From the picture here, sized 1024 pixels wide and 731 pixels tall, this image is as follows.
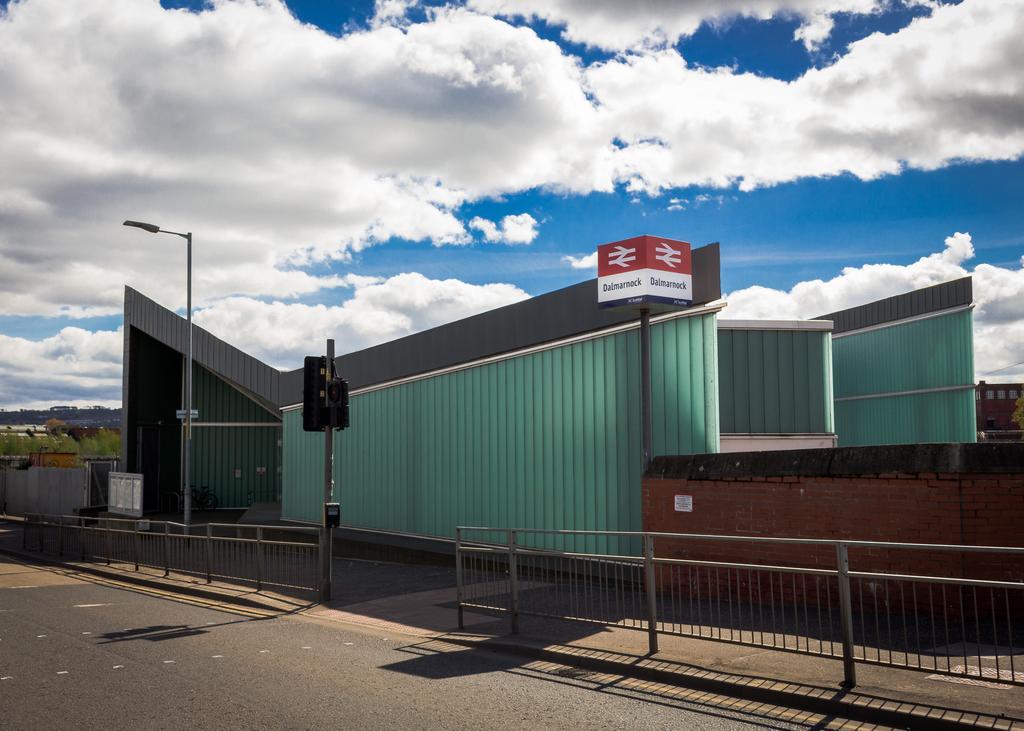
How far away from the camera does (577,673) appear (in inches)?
363

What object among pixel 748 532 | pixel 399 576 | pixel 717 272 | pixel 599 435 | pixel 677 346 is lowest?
pixel 399 576

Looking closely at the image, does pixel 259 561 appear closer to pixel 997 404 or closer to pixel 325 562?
pixel 325 562

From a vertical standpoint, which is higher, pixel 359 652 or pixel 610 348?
pixel 610 348

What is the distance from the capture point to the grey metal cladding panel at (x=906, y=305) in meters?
27.0

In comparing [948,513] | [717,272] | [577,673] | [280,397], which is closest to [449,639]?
[577,673]

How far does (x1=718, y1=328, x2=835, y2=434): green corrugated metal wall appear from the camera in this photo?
22.8 meters

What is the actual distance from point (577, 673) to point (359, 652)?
2.69 m

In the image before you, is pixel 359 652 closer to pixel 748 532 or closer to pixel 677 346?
pixel 748 532

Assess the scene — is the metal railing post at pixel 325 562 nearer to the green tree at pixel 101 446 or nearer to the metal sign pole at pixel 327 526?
the metal sign pole at pixel 327 526

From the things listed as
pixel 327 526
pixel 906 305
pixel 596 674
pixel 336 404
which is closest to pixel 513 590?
pixel 596 674

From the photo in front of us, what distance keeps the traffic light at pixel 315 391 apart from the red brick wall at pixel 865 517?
18.1ft

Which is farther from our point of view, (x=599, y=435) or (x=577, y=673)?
(x=599, y=435)

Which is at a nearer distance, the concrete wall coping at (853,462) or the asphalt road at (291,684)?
the asphalt road at (291,684)

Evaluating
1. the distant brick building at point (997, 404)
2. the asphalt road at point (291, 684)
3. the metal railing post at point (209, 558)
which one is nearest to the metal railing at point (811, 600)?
the asphalt road at point (291, 684)
